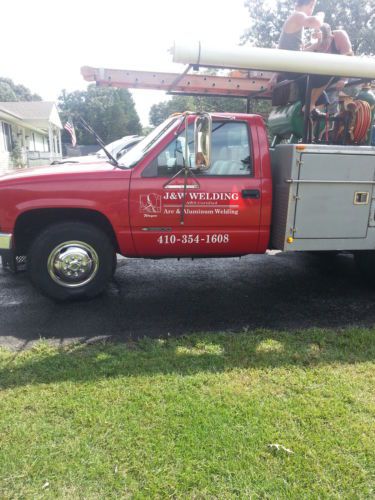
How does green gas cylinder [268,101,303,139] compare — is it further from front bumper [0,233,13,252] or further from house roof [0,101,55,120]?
house roof [0,101,55,120]

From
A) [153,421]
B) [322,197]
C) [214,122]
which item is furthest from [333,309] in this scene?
[153,421]

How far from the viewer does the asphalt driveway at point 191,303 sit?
4.21 metres

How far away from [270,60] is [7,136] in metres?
27.7

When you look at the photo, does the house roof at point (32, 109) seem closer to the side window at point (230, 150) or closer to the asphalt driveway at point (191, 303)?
the asphalt driveway at point (191, 303)

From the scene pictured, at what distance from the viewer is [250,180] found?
4648 mm

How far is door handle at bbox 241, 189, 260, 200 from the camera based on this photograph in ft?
15.2

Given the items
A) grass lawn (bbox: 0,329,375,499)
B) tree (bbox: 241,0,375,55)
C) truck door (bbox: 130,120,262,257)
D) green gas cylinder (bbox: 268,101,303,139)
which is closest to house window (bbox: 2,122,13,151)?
tree (bbox: 241,0,375,55)

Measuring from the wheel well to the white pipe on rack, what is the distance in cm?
181

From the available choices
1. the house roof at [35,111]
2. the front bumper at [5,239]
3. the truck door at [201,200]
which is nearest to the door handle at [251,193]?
the truck door at [201,200]

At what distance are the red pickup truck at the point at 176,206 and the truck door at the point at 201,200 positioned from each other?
0.04 ft

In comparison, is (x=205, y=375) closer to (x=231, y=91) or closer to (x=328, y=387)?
(x=328, y=387)

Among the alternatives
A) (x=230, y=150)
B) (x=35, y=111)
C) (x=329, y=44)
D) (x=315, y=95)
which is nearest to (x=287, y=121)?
(x=315, y=95)

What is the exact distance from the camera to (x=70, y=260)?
4.59m

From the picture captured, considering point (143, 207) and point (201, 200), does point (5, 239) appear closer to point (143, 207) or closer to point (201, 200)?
point (143, 207)
